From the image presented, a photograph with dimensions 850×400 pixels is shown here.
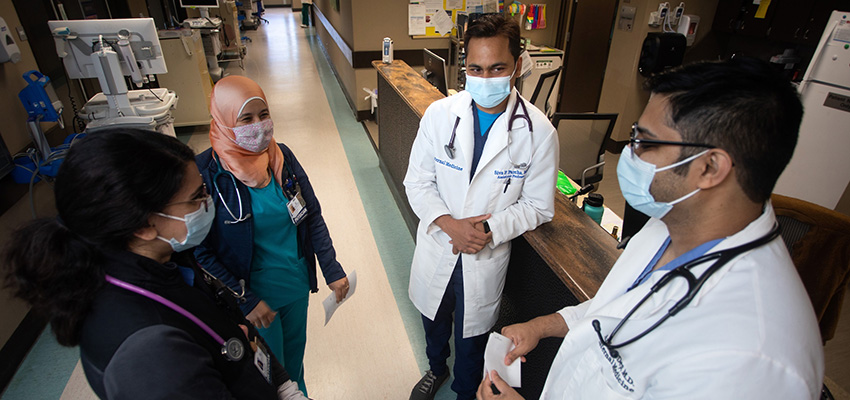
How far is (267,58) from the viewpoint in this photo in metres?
8.47

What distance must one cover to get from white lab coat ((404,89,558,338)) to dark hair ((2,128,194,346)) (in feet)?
3.23

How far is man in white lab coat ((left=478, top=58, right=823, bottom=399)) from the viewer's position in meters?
0.62

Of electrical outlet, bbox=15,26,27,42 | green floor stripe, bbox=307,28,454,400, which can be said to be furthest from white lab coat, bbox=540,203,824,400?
electrical outlet, bbox=15,26,27,42

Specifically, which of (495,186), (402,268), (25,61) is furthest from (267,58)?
(495,186)

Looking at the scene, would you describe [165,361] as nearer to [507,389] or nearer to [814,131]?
[507,389]

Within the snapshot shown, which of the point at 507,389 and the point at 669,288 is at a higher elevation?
the point at 669,288

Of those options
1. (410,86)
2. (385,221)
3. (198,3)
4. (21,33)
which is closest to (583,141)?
(410,86)

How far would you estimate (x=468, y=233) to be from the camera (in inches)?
56.4

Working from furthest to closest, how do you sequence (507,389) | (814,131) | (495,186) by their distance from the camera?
(814,131) → (495,186) → (507,389)

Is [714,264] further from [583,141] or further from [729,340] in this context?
[583,141]

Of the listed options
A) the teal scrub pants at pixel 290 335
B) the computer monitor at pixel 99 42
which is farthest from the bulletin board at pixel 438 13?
the teal scrub pants at pixel 290 335

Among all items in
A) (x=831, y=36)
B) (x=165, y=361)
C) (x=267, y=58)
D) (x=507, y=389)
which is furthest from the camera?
(x=267, y=58)

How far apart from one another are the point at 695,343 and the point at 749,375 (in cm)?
8

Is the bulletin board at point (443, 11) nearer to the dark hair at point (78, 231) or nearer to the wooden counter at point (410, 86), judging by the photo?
the wooden counter at point (410, 86)
